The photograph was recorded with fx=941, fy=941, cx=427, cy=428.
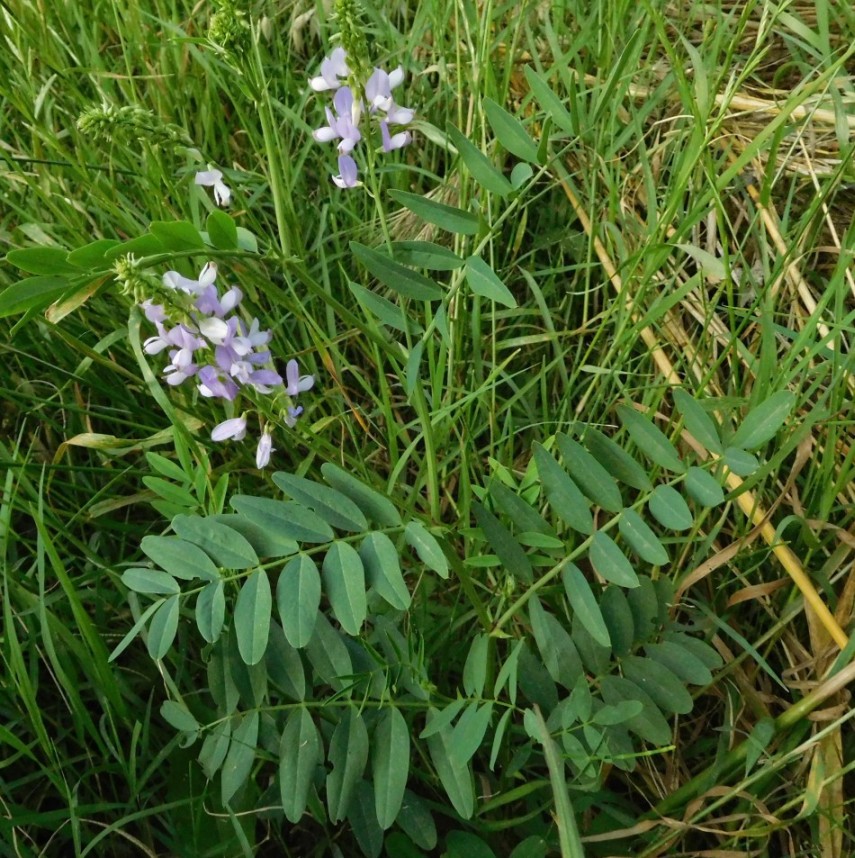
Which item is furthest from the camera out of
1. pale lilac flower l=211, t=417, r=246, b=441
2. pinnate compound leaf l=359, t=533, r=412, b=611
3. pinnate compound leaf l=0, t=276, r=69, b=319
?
pale lilac flower l=211, t=417, r=246, b=441

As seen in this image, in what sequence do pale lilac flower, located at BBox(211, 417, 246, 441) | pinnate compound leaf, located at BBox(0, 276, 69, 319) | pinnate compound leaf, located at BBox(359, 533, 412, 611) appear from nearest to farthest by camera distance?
pinnate compound leaf, located at BBox(0, 276, 69, 319) < pinnate compound leaf, located at BBox(359, 533, 412, 611) < pale lilac flower, located at BBox(211, 417, 246, 441)

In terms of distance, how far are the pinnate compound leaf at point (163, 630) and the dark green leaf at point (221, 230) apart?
0.33 m

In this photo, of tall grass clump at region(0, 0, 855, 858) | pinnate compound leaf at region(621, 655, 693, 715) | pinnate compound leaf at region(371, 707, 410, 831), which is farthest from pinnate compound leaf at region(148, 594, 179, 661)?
pinnate compound leaf at region(621, 655, 693, 715)

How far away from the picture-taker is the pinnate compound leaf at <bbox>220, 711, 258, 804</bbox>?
910 mm

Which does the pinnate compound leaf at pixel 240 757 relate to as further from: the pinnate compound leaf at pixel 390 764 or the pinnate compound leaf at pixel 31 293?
the pinnate compound leaf at pixel 31 293

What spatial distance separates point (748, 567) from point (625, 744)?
0.96 ft

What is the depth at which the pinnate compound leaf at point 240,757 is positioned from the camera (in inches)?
35.8

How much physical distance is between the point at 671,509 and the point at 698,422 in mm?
86

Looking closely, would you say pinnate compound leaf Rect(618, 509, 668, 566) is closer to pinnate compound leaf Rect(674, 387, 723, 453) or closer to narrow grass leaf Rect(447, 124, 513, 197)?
pinnate compound leaf Rect(674, 387, 723, 453)

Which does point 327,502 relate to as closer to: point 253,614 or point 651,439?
point 253,614

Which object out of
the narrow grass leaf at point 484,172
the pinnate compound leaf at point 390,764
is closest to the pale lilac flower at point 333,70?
the narrow grass leaf at point 484,172

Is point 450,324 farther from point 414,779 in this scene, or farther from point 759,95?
point 759,95

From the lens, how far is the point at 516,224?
134 cm

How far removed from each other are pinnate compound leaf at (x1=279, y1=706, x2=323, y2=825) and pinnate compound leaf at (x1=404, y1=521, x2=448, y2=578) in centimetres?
23
